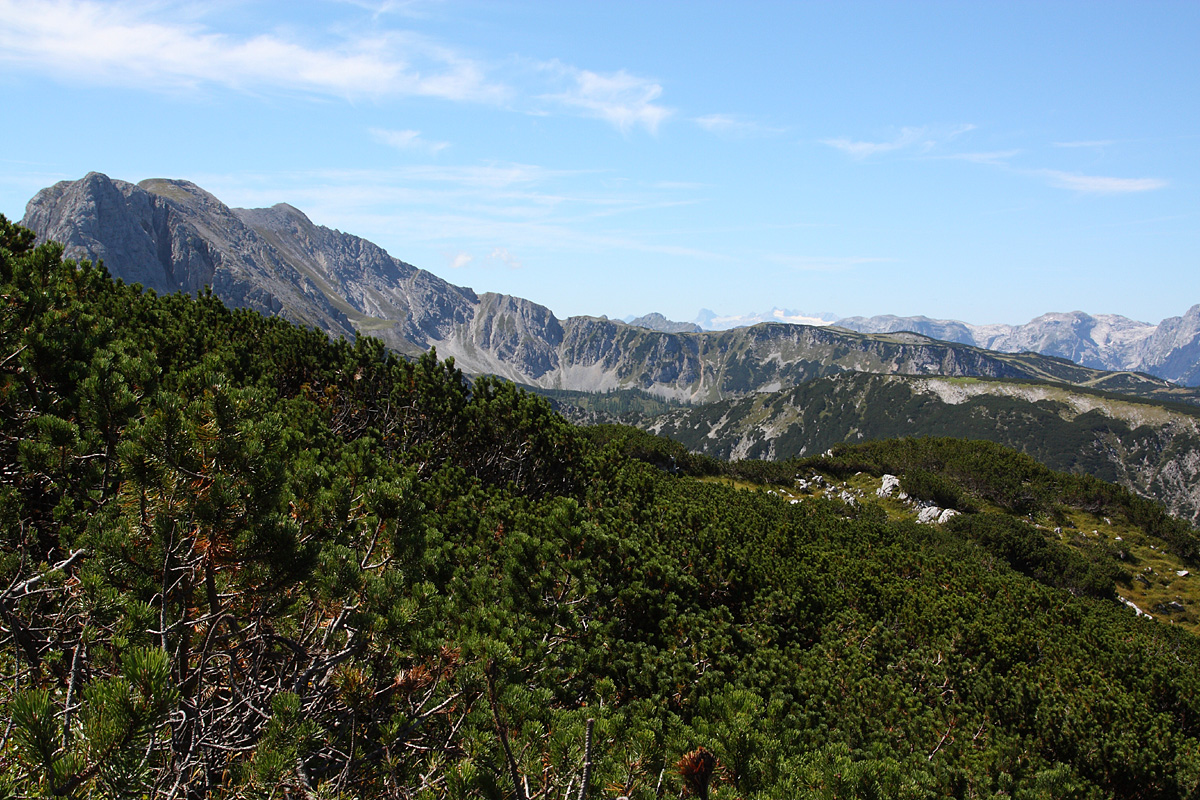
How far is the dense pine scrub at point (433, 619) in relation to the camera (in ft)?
14.0

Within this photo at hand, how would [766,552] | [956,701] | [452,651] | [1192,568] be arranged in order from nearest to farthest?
[452,651]
[956,701]
[766,552]
[1192,568]

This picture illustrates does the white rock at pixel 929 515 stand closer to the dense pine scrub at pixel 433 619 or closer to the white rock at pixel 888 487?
the white rock at pixel 888 487

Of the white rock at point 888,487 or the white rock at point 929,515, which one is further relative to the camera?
the white rock at point 888,487

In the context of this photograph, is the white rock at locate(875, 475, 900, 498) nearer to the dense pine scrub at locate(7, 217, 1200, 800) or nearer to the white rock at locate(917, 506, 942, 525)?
the white rock at locate(917, 506, 942, 525)

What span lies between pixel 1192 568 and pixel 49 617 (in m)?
97.6

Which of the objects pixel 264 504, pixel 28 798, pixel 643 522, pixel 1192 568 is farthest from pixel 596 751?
pixel 1192 568

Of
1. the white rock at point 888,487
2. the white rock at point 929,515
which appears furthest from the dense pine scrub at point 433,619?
the white rock at point 888,487

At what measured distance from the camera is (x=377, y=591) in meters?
5.64

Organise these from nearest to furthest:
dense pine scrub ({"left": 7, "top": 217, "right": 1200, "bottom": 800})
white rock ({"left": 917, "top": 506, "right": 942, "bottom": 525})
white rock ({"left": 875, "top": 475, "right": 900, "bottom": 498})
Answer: dense pine scrub ({"left": 7, "top": 217, "right": 1200, "bottom": 800}) < white rock ({"left": 917, "top": 506, "right": 942, "bottom": 525}) < white rock ({"left": 875, "top": 475, "right": 900, "bottom": 498})

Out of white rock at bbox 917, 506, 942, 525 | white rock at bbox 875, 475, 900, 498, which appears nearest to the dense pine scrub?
white rock at bbox 917, 506, 942, 525

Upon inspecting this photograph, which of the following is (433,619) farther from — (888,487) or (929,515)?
(888,487)

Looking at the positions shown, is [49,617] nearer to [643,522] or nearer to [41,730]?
[41,730]

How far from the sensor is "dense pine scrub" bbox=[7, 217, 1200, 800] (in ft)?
14.0

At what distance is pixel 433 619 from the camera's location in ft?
30.2
